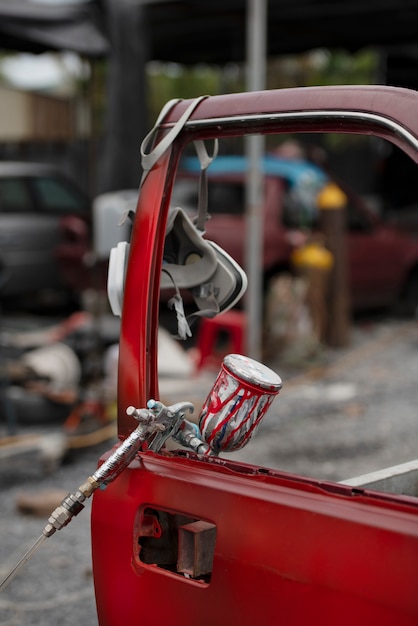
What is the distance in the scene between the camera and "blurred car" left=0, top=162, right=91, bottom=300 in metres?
10.3

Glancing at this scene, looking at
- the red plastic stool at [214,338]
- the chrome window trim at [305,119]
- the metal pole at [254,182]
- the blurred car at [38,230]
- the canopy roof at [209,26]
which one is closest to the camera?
the chrome window trim at [305,119]

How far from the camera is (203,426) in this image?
7.55 feet

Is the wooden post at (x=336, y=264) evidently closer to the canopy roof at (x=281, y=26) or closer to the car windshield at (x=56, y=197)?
the canopy roof at (x=281, y=26)

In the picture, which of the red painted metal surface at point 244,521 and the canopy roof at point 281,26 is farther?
the canopy roof at point 281,26

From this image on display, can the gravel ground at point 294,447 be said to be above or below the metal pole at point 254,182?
below

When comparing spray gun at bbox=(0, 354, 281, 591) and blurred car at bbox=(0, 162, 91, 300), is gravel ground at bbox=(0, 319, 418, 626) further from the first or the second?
blurred car at bbox=(0, 162, 91, 300)

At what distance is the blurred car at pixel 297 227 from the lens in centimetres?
916

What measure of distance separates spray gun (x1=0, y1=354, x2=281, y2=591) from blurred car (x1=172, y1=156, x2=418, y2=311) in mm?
6347

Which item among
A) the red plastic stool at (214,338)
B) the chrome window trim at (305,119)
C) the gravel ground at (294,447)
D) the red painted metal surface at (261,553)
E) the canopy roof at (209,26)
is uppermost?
the canopy roof at (209,26)

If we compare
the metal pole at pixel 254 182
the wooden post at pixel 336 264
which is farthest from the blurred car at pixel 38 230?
the metal pole at pixel 254 182

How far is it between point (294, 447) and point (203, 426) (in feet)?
13.5

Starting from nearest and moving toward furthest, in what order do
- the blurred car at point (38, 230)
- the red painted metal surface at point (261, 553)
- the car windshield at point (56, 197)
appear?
the red painted metal surface at point (261, 553), the blurred car at point (38, 230), the car windshield at point (56, 197)

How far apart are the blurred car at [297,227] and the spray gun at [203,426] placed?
6.35 m

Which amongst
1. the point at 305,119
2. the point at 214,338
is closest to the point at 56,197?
Answer: the point at 214,338
